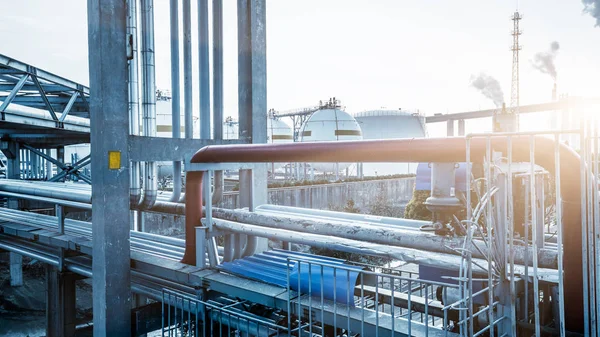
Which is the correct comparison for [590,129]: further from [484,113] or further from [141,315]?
[484,113]

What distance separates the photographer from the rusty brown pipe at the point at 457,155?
1965 mm

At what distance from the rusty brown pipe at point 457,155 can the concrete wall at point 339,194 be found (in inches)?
438

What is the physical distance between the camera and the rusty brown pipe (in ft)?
6.45

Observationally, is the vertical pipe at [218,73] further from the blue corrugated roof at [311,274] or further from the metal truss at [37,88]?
the metal truss at [37,88]

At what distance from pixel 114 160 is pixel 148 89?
1056 millimetres

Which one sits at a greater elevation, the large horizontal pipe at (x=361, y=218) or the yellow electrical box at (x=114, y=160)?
the yellow electrical box at (x=114, y=160)

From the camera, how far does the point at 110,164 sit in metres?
3.69

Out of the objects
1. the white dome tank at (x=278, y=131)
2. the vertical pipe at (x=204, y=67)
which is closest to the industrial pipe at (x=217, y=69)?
the vertical pipe at (x=204, y=67)

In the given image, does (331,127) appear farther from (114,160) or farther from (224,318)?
(224,318)

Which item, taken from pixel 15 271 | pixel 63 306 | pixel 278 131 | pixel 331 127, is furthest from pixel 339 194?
pixel 63 306

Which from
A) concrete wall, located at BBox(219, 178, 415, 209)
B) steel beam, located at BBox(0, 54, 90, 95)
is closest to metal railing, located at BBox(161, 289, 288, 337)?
steel beam, located at BBox(0, 54, 90, 95)

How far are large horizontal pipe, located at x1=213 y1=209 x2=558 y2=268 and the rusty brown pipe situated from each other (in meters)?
0.26

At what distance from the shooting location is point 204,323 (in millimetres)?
3043

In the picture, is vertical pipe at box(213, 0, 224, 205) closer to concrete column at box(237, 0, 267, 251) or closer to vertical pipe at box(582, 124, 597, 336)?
concrete column at box(237, 0, 267, 251)
